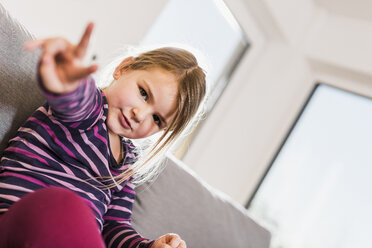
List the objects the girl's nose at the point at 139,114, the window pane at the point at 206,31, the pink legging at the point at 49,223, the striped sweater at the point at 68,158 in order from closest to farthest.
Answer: the pink legging at the point at 49,223 → the striped sweater at the point at 68,158 → the girl's nose at the point at 139,114 → the window pane at the point at 206,31

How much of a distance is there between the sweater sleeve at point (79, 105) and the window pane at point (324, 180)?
6.84 feet

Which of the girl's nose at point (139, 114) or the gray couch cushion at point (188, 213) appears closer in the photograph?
Result: the girl's nose at point (139, 114)

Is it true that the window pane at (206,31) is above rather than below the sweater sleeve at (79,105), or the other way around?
above

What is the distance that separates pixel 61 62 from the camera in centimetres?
54

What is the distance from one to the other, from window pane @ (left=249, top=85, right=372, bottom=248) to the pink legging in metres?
2.27

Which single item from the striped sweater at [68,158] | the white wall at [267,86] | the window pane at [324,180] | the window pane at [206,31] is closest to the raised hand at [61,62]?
the striped sweater at [68,158]

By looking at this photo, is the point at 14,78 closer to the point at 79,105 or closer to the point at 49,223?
the point at 79,105

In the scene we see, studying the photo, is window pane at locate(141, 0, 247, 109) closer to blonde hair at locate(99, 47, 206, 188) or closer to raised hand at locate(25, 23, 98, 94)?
blonde hair at locate(99, 47, 206, 188)

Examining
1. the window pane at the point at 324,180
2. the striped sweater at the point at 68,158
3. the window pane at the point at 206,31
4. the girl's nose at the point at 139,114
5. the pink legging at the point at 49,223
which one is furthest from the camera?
the window pane at the point at 324,180

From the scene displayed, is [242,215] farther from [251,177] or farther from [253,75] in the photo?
[253,75]

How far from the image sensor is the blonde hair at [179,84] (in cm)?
96

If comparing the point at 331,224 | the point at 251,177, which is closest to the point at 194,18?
the point at 251,177

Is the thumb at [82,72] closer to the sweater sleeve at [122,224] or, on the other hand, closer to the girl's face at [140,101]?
the girl's face at [140,101]

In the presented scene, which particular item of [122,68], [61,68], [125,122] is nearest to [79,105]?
[61,68]
